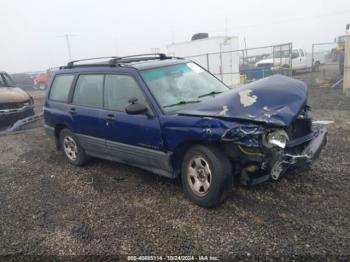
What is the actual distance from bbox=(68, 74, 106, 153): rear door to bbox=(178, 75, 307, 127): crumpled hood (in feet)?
5.52

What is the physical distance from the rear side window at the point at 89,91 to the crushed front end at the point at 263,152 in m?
2.42

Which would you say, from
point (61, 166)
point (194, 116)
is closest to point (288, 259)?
point (194, 116)

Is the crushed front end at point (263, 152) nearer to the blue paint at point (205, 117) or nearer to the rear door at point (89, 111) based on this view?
the blue paint at point (205, 117)

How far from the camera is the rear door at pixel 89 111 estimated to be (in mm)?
5152

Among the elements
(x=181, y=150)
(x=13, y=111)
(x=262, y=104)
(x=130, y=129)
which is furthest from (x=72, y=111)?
(x=13, y=111)

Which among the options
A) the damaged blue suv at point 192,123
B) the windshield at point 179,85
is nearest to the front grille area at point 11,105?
the damaged blue suv at point 192,123

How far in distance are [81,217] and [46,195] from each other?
1.09 m

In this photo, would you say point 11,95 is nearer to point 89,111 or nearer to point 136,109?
point 89,111

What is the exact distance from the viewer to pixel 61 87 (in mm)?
6133

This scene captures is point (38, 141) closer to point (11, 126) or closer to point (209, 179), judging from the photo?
point (11, 126)

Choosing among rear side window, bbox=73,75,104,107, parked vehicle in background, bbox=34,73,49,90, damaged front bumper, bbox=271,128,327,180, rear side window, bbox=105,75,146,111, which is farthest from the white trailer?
parked vehicle in background, bbox=34,73,49,90

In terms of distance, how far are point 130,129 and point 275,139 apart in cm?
200

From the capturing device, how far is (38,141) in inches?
332

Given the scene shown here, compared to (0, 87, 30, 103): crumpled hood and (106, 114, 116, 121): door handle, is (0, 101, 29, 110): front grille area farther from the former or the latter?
(106, 114, 116, 121): door handle
